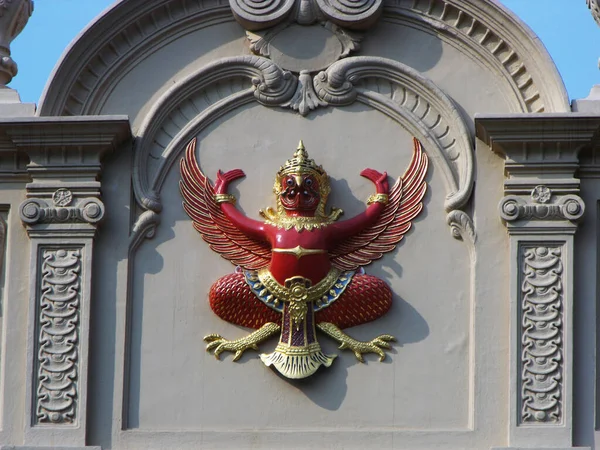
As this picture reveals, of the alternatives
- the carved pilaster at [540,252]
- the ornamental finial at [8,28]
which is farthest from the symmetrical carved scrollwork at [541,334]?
the ornamental finial at [8,28]

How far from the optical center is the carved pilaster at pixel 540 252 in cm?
1745

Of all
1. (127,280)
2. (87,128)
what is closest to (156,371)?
(127,280)

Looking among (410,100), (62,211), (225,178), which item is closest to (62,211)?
(62,211)

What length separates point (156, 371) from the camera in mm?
17844

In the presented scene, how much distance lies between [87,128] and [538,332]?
156 inches

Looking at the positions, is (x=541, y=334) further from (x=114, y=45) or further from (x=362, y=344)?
(x=114, y=45)

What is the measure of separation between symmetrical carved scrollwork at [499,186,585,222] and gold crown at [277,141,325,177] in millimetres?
1541

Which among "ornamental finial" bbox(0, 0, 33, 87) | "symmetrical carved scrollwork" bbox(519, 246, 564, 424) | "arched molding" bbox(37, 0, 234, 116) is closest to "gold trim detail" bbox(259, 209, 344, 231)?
"symmetrical carved scrollwork" bbox(519, 246, 564, 424)

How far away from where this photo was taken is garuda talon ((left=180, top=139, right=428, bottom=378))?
1777 centimetres

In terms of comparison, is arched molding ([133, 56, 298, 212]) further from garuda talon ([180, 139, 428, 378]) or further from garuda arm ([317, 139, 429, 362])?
garuda arm ([317, 139, 429, 362])

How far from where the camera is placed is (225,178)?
18156 millimetres

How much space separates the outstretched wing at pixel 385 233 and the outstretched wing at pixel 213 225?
2.01 feet

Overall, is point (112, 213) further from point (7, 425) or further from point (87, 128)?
point (7, 425)

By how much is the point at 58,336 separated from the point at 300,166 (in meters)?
2.37
